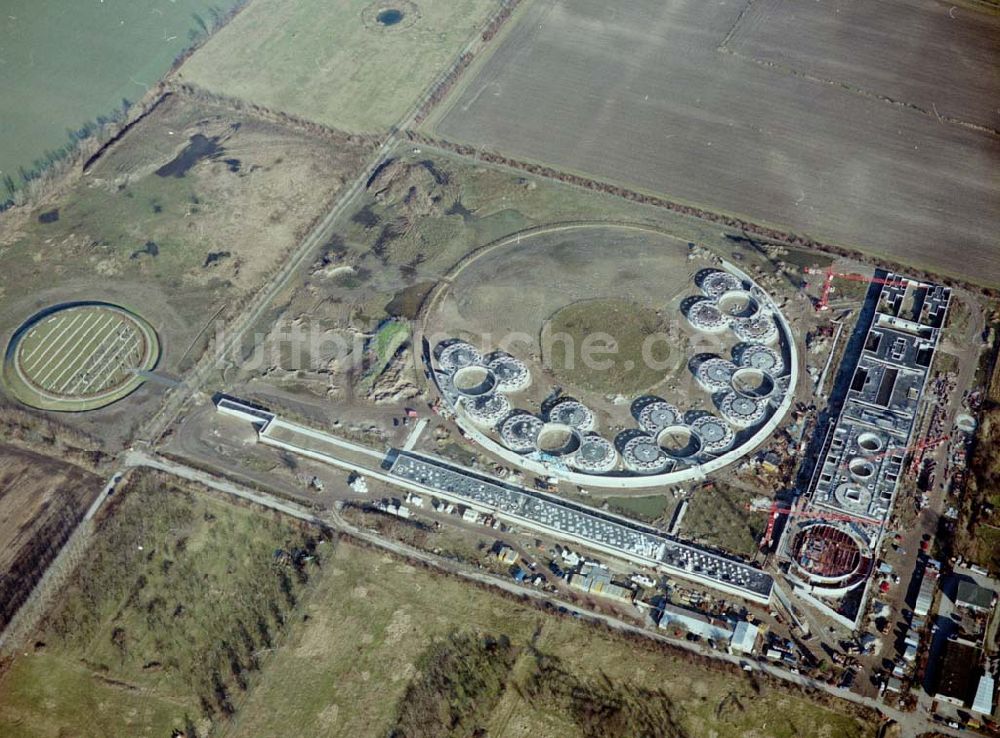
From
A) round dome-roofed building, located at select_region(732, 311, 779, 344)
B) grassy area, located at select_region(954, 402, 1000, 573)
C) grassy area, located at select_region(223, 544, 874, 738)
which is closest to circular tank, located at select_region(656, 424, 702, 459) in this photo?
round dome-roofed building, located at select_region(732, 311, 779, 344)

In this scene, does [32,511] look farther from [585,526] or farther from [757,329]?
[757,329]

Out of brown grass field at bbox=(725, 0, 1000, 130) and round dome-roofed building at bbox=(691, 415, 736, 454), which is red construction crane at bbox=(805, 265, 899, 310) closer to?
round dome-roofed building at bbox=(691, 415, 736, 454)

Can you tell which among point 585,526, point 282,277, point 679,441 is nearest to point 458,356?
point 585,526

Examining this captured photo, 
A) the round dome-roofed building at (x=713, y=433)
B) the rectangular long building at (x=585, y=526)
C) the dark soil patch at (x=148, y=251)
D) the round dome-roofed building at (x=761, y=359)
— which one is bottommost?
the rectangular long building at (x=585, y=526)

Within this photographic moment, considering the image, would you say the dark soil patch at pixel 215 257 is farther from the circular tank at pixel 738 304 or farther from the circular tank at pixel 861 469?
the circular tank at pixel 861 469


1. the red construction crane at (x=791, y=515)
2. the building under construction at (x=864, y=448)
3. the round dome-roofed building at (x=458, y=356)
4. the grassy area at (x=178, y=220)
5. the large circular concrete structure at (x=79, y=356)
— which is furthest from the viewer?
the grassy area at (x=178, y=220)

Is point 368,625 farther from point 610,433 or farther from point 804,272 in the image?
point 804,272

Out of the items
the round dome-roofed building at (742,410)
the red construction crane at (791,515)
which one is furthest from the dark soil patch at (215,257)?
the red construction crane at (791,515)

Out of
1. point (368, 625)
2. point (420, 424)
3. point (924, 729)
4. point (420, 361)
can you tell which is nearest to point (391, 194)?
point (420, 361)
